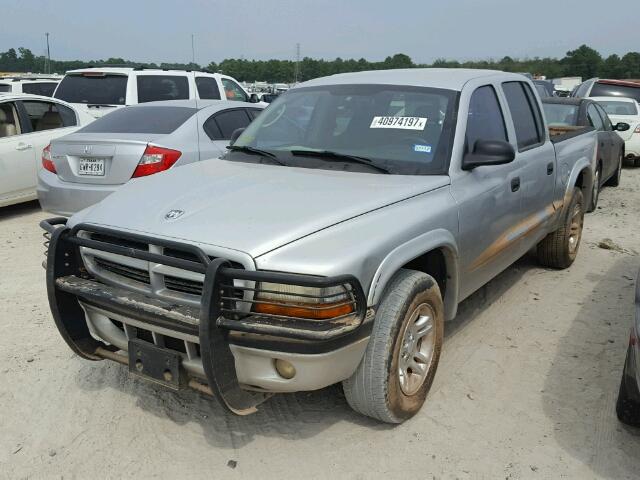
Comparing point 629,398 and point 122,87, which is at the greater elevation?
point 122,87

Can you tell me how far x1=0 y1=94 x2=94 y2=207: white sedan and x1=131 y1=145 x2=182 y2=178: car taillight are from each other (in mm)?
2713

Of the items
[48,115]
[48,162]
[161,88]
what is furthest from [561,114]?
[48,115]

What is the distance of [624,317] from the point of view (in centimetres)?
481

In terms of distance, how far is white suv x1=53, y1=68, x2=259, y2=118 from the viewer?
10.2 m

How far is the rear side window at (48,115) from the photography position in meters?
8.42

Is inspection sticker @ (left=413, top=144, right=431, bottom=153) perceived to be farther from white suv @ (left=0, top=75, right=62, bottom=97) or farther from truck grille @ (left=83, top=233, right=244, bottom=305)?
white suv @ (left=0, top=75, right=62, bottom=97)

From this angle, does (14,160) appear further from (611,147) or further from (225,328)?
(611,147)

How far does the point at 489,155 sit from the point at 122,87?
7995 millimetres

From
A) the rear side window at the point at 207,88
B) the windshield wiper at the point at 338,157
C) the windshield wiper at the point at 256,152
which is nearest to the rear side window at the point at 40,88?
the rear side window at the point at 207,88

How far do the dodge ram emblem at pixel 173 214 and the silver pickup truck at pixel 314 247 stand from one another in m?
0.01

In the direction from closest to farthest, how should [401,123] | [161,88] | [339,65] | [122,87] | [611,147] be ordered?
[401,123] < [611,147] < [122,87] < [161,88] < [339,65]

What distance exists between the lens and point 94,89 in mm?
10422

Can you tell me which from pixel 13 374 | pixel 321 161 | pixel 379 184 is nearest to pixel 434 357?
pixel 379 184

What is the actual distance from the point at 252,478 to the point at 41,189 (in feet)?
15.0
